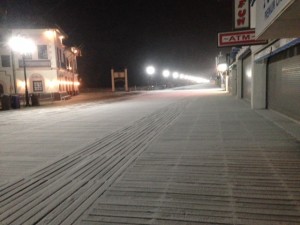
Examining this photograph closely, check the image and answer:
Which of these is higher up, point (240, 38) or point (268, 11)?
point (240, 38)

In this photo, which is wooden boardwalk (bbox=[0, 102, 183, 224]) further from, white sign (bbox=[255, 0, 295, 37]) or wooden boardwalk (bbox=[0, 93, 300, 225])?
white sign (bbox=[255, 0, 295, 37])

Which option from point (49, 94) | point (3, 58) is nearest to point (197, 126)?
point (49, 94)

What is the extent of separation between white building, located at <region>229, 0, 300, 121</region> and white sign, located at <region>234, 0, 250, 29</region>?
15.1 inches

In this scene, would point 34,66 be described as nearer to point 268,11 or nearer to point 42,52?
point 42,52

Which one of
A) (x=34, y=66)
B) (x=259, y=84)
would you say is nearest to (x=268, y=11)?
(x=259, y=84)

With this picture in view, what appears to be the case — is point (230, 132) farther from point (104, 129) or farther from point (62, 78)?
point (62, 78)

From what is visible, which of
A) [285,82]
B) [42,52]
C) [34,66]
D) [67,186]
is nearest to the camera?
[67,186]

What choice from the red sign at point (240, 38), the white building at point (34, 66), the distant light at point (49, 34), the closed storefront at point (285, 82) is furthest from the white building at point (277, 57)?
the distant light at point (49, 34)

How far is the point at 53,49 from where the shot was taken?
31156 mm

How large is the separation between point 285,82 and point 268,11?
6234 mm

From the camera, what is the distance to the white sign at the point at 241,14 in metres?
11.2

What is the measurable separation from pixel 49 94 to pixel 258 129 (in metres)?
25.3

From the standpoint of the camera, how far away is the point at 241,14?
11.3 metres

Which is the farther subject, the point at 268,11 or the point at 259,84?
the point at 259,84
